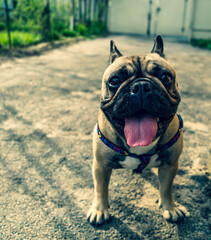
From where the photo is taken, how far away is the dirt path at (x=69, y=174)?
1831mm

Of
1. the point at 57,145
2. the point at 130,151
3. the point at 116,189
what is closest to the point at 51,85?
the point at 57,145

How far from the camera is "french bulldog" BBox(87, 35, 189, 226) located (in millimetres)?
1538

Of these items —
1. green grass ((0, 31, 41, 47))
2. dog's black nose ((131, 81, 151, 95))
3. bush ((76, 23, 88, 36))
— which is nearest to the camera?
dog's black nose ((131, 81, 151, 95))

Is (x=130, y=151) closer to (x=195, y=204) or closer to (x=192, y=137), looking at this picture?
(x=195, y=204)

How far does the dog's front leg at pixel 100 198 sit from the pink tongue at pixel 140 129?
1.29 feet

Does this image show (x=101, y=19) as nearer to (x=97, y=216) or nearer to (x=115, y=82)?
(x=115, y=82)

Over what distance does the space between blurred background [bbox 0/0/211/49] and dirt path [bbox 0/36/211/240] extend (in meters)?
3.80

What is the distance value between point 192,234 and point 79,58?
5.69m

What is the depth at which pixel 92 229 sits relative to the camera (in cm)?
184

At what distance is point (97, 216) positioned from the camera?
6.15 feet

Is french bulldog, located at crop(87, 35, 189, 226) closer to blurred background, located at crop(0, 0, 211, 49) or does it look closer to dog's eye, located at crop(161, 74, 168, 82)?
dog's eye, located at crop(161, 74, 168, 82)

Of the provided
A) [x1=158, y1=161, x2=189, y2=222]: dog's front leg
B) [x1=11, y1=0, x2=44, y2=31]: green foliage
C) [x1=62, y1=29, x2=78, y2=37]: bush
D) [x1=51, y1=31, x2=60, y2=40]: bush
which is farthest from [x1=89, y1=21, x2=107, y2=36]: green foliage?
[x1=158, y1=161, x2=189, y2=222]: dog's front leg

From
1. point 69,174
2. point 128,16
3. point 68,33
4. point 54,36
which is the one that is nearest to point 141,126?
point 69,174

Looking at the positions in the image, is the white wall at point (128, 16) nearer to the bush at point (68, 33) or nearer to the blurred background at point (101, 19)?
the blurred background at point (101, 19)
